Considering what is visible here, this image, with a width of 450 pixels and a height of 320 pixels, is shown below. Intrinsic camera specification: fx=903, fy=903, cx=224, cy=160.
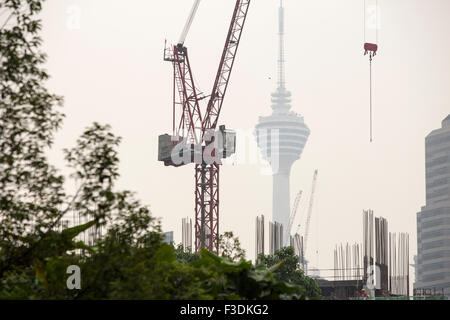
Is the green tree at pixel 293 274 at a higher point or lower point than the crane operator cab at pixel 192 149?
lower

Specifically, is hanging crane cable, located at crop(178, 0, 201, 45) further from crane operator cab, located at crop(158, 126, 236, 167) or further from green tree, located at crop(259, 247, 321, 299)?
green tree, located at crop(259, 247, 321, 299)

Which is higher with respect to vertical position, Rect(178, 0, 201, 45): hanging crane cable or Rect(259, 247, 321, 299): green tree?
Rect(178, 0, 201, 45): hanging crane cable

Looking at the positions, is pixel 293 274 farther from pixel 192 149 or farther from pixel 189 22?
pixel 189 22

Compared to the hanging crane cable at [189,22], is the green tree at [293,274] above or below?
below

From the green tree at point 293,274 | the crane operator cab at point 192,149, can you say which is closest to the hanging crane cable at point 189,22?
the crane operator cab at point 192,149

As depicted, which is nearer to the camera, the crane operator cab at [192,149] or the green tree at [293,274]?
the green tree at [293,274]

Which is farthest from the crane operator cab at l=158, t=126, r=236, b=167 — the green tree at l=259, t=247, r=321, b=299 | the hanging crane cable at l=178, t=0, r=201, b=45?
the green tree at l=259, t=247, r=321, b=299

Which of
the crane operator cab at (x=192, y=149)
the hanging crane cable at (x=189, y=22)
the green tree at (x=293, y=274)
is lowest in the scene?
the green tree at (x=293, y=274)

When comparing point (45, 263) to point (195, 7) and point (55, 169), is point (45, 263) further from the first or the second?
point (195, 7)

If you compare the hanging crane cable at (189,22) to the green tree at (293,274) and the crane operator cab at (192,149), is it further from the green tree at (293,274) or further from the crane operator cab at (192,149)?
the green tree at (293,274)

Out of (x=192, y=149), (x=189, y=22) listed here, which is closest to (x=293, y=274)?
(x=192, y=149)

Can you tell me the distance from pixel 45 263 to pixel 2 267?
1.40m

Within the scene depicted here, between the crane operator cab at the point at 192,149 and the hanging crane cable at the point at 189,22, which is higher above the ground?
the hanging crane cable at the point at 189,22
